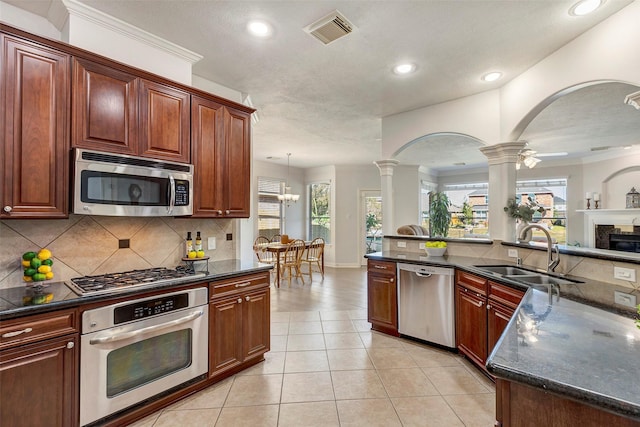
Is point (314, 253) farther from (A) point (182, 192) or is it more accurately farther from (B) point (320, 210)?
(A) point (182, 192)

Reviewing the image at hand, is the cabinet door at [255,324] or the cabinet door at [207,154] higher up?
the cabinet door at [207,154]

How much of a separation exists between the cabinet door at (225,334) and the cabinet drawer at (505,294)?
2143 millimetres

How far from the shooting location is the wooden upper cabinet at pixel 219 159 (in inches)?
103

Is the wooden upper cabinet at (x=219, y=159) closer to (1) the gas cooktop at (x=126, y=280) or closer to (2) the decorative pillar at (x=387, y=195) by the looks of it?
(1) the gas cooktop at (x=126, y=280)

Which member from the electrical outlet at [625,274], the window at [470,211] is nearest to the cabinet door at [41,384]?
the electrical outlet at [625,274]

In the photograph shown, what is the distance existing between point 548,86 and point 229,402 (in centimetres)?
380

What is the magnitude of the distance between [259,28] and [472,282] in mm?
2847

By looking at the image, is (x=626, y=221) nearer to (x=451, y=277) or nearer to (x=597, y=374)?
(x=451, y=277)

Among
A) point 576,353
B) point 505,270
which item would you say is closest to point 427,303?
point 505,270

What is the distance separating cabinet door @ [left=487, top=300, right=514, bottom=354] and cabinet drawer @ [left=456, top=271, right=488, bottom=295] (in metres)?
0.14

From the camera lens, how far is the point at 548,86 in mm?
2670

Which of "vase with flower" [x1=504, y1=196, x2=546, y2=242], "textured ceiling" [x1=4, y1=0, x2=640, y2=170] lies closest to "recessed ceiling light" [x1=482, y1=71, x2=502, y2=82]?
"textured ceiling" [x1=4, y1=0, x2=640, y2=170]

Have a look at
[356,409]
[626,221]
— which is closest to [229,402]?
[356,409]

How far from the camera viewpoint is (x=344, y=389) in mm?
2383
